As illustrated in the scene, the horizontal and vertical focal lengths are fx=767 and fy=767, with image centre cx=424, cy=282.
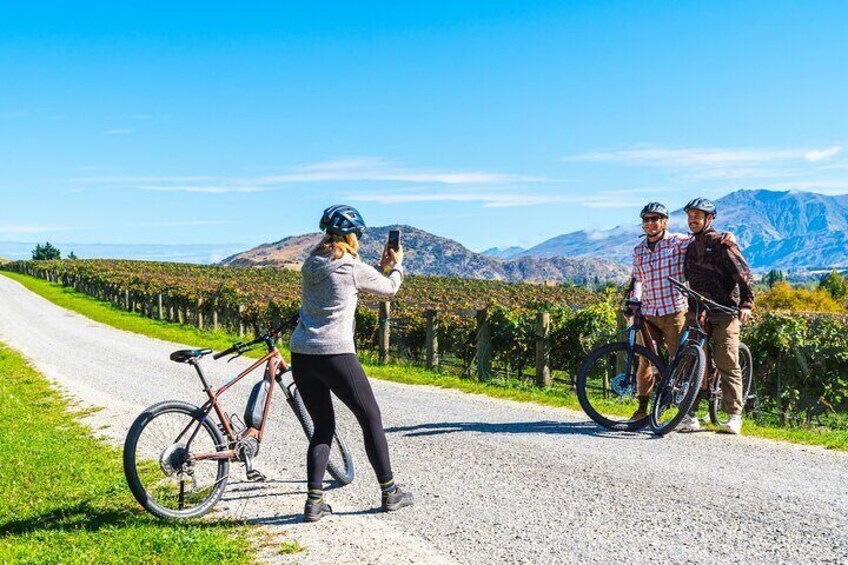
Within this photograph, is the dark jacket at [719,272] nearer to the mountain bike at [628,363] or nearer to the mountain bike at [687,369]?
the mountain bike at [687,369]

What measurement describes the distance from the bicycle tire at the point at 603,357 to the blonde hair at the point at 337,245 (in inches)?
162

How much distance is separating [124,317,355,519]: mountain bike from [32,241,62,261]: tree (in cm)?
16608

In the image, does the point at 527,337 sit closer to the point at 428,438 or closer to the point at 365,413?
the point at 428,438

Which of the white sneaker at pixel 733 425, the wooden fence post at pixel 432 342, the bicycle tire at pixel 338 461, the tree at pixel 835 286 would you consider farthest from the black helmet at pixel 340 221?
the tree at pixel 835 286

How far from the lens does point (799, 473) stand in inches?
276

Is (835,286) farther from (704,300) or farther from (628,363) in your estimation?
(704,300)

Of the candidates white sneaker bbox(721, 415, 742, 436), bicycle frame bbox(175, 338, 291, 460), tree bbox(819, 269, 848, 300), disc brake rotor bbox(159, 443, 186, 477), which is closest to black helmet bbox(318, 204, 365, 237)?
bicycle frame bbox(175, 338, 291, 460)

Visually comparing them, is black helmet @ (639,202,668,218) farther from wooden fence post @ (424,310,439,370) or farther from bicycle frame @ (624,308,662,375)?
wooden fence post @ (424,310,439,370)

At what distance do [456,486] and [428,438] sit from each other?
85.2 inches

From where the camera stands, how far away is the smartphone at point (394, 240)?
570 cm

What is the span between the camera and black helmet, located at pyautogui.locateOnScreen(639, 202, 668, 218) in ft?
28.1

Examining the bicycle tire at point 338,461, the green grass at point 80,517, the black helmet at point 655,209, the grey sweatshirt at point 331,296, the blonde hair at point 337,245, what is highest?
the black helmet at point 655,209

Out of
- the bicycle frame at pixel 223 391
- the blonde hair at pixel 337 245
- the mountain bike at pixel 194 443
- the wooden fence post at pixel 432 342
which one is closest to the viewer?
the blonde hair at pixel 337 245

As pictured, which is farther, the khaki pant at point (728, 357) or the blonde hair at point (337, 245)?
the khaki pant at point (728, 357)
